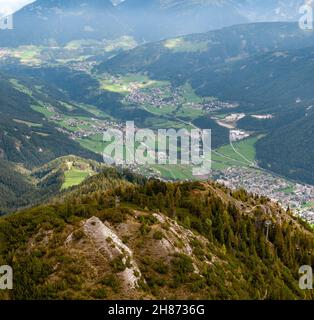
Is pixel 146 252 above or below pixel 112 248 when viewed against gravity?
below

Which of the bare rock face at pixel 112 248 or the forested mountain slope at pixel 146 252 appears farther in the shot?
the bare rock face at pixel 112 248

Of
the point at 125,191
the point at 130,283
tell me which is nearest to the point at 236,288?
the point at 130,283

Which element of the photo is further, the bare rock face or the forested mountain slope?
the bare rock face

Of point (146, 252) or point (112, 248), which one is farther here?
point (146, 252)

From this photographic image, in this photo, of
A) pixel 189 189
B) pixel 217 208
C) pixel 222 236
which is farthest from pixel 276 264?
pixel 189 189

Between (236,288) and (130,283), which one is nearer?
(130,283)
